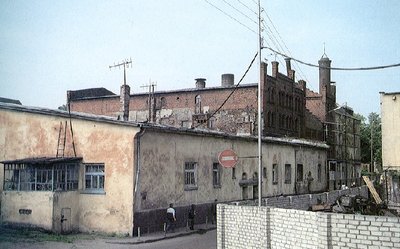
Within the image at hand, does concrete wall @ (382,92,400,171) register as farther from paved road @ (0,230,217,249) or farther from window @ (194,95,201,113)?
paved road @ (0,230,217,249)

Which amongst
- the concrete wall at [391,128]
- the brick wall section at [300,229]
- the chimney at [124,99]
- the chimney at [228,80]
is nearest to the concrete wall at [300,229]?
the brick wall section at [300,229]

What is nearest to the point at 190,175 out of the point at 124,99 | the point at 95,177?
the point at 95,177

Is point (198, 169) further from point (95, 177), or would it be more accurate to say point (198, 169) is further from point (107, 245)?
point (107, 245)

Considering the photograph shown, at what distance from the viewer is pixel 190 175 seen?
22234mm

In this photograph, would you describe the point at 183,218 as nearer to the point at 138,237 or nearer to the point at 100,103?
the point at 138,237

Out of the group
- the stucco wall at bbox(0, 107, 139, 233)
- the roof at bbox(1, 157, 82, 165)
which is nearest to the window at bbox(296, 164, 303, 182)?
the stucco wall at bbox(0, 107, 139, 233)

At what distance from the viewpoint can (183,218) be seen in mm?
21047

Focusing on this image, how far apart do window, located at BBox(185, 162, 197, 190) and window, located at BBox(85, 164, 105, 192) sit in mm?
4579

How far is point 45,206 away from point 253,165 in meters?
14.7

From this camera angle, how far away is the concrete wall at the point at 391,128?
31484 mm

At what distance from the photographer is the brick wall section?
8.55 meters

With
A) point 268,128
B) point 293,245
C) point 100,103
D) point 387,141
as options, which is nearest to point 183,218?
point 293,245

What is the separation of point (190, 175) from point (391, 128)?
18.3 metres

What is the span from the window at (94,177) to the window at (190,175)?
4579mm
